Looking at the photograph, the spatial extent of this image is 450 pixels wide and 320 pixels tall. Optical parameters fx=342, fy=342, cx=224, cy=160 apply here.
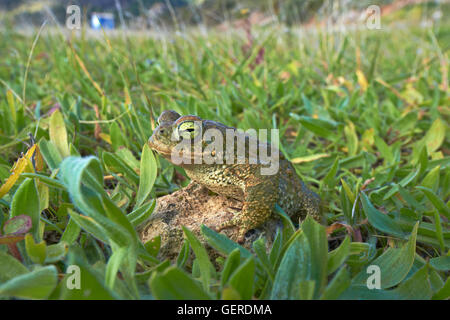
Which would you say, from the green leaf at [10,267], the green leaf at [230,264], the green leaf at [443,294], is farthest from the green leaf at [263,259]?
the green leaf at [10,267]

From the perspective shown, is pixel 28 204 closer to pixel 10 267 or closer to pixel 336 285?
pixel 10 267

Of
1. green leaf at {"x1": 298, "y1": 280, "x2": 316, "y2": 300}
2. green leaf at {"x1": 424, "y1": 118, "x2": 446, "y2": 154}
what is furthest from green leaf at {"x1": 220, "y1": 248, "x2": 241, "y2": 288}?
green leaf at {"x1": 424, "y1": 118, "x2": 446, "y2": 154}

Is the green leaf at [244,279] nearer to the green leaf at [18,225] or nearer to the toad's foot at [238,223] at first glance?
the toad's foot at [238,223]

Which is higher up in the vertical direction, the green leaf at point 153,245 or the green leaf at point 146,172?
the green leaf at point 146,172

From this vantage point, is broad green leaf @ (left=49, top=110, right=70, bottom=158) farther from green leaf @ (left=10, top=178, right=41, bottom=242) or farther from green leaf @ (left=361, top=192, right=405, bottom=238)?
green leaf @ (left=361, top=192, right=405, bottom=238)

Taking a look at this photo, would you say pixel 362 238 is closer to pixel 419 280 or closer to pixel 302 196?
pixel 302 196

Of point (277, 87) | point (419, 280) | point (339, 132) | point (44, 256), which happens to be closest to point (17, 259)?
point (44, 256)

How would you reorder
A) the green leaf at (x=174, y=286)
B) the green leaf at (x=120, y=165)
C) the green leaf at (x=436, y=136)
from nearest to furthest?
the green leaf at (x=174, y=286) < the green leaf at (x=120, y=165) < the green leaf at (x=436, y=136)
